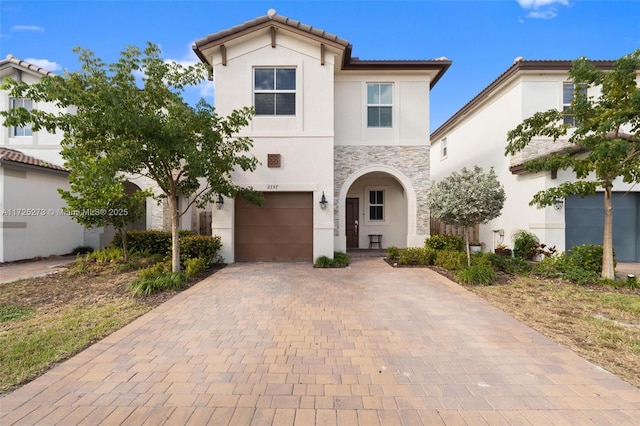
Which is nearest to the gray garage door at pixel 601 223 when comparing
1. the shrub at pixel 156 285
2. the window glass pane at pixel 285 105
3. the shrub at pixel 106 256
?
the window glass pane at pixel 285 105

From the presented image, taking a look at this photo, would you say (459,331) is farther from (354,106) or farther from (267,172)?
(354,106)

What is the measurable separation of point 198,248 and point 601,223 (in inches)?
542

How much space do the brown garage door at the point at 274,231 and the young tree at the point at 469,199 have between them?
4.34 m

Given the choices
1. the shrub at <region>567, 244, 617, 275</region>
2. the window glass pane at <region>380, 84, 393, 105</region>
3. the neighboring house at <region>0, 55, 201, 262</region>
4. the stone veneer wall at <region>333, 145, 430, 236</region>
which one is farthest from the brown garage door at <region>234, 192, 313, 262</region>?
the shrub at <region>567, 244, 617, 275</region>

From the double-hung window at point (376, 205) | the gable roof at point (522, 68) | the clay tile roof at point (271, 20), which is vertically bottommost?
the double-hung window at point (376, 205)


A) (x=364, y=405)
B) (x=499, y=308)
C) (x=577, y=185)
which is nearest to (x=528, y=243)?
(x=577, y=185)

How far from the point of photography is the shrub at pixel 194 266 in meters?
7.91

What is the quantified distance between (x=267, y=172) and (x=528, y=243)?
9.38 meters

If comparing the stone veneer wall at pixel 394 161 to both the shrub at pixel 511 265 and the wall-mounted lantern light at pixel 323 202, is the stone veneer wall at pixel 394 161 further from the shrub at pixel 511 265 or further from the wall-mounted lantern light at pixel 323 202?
the shrub at pixel 511 265

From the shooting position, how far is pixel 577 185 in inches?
289

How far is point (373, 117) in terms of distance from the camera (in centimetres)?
1152

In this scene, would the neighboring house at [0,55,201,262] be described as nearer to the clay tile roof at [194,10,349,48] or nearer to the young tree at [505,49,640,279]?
the clay tile roof at [194,10,349,48]

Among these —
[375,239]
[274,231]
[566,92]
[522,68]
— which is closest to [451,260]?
[375,239]

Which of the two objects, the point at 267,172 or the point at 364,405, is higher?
the point at 267,172
